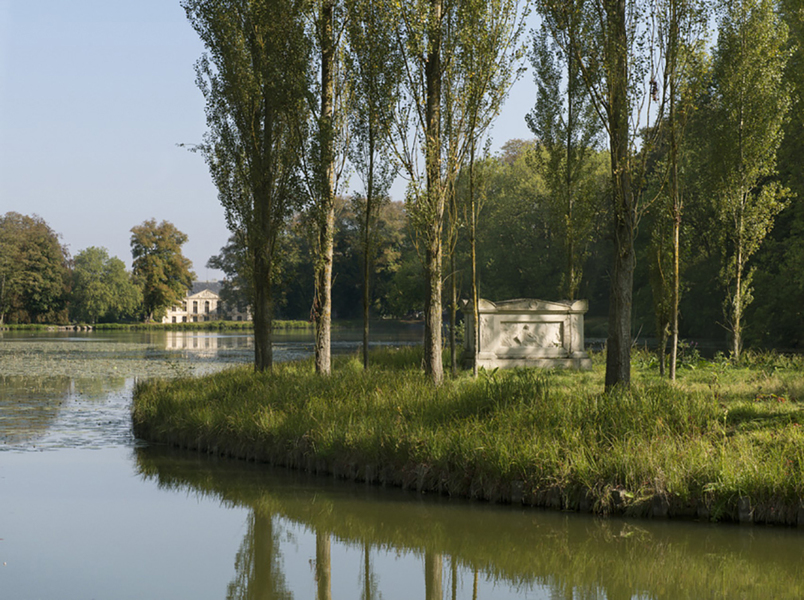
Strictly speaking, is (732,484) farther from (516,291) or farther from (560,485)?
(516,291)

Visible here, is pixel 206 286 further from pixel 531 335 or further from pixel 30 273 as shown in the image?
pixel 531 335

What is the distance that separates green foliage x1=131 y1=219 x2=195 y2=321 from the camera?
89.4m

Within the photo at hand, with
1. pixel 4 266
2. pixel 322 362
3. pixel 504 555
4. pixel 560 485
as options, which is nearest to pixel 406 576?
pixel 504 555

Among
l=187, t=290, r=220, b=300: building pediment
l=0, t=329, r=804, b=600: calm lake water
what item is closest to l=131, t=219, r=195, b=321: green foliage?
l=187, t=290, r=220, b=300: building pediment

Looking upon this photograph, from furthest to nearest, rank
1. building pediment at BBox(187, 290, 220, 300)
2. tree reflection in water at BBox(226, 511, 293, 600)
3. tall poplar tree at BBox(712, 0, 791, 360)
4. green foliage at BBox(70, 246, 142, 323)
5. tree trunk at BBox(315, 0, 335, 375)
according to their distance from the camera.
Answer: building pediment at BBox(187, 290, 220, 300)
green foliage at BBox(70, 246, 142, 323)
tall poplar tree at BBox(712, 0, 791, 360)
tree trunk at BBox(315, 0, 335, 375)
tree reflection in water at BBox(226, 511, 293, 600)

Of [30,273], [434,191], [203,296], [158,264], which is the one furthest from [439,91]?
[203,296]

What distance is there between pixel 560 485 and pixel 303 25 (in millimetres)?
10615

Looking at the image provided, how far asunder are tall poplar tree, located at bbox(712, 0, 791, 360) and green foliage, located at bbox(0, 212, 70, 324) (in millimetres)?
74043

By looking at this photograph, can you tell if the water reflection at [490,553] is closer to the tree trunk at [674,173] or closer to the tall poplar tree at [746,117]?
the tree trunk at [674,173]

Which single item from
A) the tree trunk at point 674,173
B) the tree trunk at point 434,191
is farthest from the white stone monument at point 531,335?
the tree trunk at point 434,191

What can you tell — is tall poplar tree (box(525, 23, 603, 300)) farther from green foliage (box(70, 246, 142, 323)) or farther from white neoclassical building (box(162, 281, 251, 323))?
white neoclassical building (box(162, 281, 251, 323))

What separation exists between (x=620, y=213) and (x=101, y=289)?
84.3 meters

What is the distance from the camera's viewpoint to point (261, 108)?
54.0ft

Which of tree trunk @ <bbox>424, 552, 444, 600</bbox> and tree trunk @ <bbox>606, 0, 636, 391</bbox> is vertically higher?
tree trunk @ <bbox>606, 0, 636, 391</bbox>
